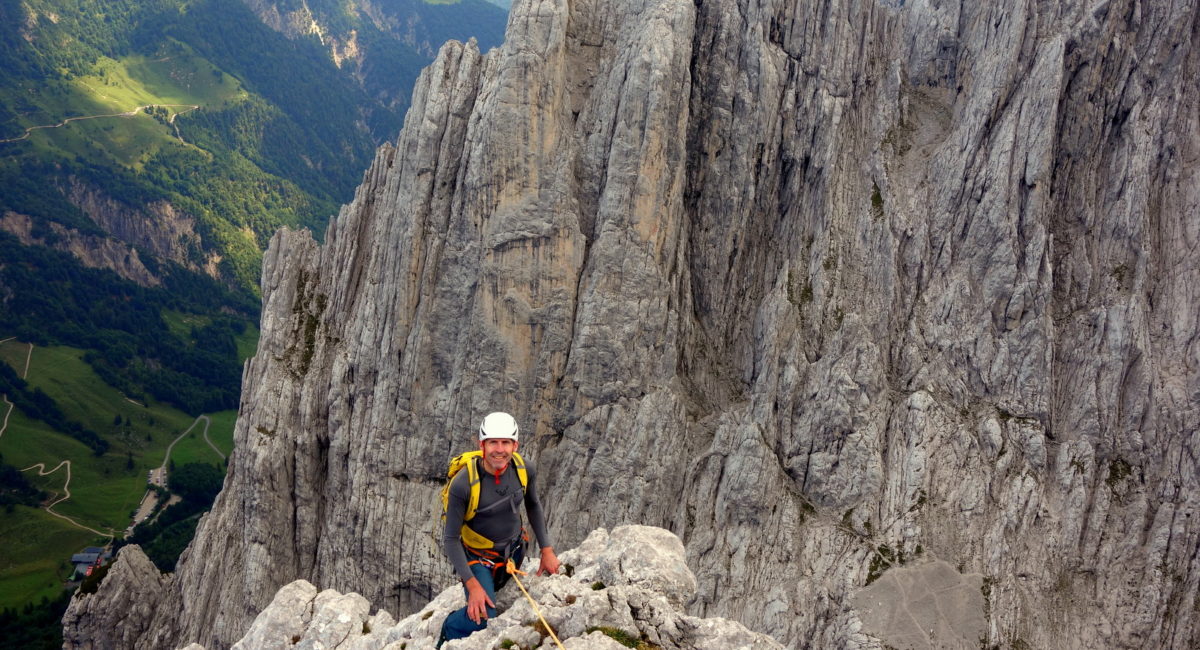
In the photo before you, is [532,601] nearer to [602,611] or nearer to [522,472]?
[602,611]

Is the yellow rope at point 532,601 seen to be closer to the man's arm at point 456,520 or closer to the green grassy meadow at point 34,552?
the man's arm at point 456,520

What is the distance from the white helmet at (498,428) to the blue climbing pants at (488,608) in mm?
3741

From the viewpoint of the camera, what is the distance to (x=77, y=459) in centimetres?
16600

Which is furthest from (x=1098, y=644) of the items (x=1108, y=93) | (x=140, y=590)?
(x=140, y=590)

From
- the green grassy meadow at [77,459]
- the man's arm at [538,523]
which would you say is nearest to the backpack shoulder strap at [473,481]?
the man's arm at [538,523]

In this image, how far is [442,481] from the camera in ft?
202

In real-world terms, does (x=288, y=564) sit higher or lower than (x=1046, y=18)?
lower

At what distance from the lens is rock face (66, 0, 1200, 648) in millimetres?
55312

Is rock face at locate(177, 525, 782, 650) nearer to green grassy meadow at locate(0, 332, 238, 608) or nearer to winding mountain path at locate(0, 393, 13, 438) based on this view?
green grassy meadow at locate(0, 332, 238, 608)

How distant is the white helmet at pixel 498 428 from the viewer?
1495cm

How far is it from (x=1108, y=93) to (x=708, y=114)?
32525 mm

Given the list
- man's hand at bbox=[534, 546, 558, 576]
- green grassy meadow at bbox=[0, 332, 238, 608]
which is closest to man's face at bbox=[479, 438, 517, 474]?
man's hand at bbox=[534, 546, 558, 576]

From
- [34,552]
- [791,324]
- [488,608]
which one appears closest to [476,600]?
[488,608]

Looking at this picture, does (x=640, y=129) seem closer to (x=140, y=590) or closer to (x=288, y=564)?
(x=288, y=564)
